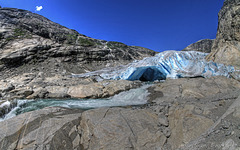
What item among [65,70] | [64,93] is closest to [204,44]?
[65,70]

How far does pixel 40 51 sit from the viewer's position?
72.1ft

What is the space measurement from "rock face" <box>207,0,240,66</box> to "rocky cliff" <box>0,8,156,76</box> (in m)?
18.6

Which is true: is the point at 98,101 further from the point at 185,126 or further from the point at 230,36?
the point at 230,36

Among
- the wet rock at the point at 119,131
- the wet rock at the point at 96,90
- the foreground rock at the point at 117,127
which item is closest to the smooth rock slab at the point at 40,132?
the foreground rock at the point at 117,127

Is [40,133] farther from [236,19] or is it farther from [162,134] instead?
[236,19]

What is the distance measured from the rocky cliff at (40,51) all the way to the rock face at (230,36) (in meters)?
18.6

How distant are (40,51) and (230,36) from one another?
93.8 ft

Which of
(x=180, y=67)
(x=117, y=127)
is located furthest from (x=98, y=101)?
(x=180, y=67)

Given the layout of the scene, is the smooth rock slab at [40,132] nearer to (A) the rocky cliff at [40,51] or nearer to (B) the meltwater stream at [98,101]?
(B) the meltwater stream at [98,101]

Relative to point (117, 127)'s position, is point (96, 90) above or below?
below

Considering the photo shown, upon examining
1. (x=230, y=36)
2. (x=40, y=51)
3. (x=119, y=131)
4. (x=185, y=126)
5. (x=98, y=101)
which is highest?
(x=230, y=36)

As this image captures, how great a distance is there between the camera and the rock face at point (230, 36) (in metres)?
13.6

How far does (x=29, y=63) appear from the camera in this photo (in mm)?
20141

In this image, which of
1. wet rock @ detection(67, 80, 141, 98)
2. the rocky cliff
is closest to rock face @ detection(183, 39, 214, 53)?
the rocky cliff
